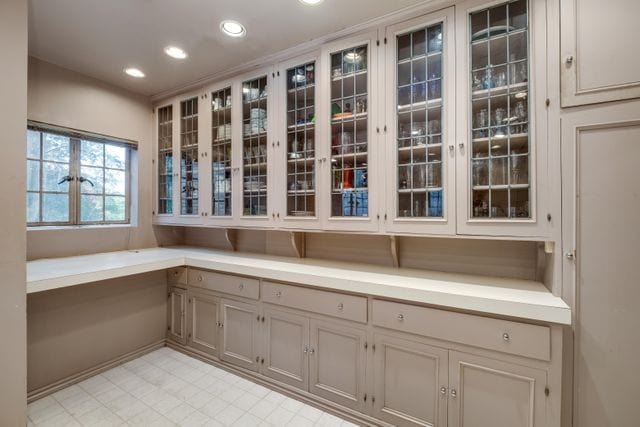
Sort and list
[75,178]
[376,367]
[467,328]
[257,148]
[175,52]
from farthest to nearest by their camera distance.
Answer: [75,178] < [257,148] < [175,52] < [376,367] < [467,328]

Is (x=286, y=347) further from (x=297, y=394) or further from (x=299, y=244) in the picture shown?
(x=299, y=244)

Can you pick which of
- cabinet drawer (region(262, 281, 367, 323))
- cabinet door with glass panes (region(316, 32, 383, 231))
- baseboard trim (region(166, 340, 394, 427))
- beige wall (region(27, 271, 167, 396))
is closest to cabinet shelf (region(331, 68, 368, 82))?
cabinet door with glass panes (region(316, 32, 383, 231))

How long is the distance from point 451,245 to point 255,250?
5.74 feet

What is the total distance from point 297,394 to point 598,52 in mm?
2545

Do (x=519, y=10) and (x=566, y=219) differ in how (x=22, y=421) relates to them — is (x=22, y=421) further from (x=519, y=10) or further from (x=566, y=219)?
(x=519, y=10)

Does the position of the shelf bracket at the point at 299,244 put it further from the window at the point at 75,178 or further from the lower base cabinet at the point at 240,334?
the window at the point at 75,178

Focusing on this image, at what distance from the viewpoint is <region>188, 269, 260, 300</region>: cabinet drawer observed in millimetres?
2172

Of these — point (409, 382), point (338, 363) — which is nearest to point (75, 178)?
point (338, 363)

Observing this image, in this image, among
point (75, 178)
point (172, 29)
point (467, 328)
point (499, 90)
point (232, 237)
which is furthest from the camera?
point (232, 237)

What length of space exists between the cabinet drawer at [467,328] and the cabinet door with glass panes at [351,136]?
56 centimetres

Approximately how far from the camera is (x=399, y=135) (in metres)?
1.84

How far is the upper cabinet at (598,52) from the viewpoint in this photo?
127cm

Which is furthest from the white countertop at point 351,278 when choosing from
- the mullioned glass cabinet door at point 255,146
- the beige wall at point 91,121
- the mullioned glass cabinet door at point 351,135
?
the mullioned glass cabinet door at point 255,146

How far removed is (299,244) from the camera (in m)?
2.46
